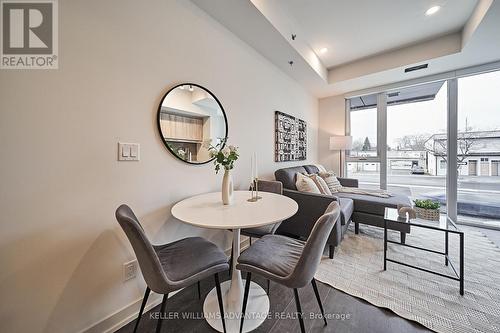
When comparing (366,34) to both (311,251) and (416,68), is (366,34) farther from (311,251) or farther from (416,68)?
(311,251)

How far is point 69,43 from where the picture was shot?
110 cm

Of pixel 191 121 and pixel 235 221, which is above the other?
pixel 191 121

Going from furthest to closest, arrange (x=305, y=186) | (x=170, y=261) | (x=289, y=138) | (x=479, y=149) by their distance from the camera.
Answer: (x=289, y=138)
(x=479, y=149)
(x=305, y=186)
(x=170, y=261)

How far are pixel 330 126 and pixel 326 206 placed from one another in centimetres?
302

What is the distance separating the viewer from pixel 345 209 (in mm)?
2338

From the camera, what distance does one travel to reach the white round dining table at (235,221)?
1143 millimetres

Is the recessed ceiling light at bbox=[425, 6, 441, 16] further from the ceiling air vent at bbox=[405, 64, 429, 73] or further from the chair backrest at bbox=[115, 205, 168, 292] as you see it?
the chair backrest at bbox=[115, 205, 168, 292]

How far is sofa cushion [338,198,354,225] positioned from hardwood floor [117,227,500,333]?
86 cm

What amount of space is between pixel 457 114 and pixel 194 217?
4.57 metres

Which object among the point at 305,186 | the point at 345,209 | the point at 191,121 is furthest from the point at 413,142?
the point at 191,121

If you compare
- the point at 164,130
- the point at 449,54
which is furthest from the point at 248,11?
the point at 449,54

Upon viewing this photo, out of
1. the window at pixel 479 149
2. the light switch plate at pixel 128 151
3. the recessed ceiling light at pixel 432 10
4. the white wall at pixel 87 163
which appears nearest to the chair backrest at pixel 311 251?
the white wall at pixel 87 163

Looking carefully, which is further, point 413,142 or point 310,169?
point 413,142

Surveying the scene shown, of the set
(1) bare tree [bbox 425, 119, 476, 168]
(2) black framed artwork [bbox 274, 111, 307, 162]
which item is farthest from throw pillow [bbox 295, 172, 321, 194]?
(1) bare tree [bbox 425, 119, 476, 168]
